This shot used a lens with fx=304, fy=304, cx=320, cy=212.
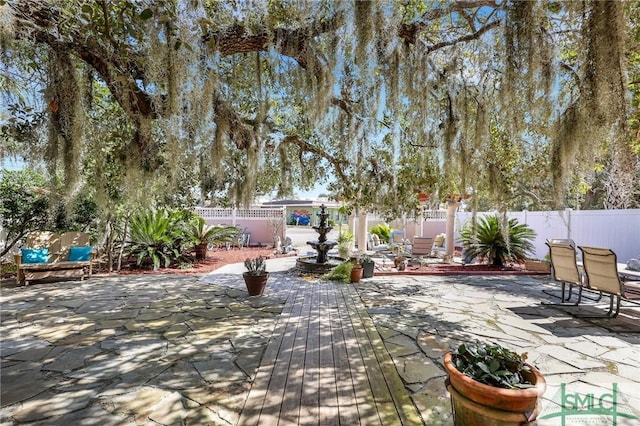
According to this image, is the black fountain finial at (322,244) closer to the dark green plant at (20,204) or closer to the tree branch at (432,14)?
the tree branch at (432,14)

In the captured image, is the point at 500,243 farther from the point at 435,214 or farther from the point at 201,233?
the point at 201,233

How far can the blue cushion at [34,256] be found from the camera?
579 cm

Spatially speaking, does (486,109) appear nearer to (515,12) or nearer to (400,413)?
(515,12)

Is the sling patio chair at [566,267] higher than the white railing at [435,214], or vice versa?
the white railing at [435,214]

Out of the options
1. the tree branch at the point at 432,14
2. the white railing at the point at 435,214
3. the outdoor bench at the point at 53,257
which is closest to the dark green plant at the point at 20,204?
the outdoor bench at the point at 53,257

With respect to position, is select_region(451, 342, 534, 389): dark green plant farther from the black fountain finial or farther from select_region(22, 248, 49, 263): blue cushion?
select_region(22, 248, 49, 263): blue cushion

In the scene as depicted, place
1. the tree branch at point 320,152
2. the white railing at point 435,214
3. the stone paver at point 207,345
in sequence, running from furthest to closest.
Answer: the white railing at point 435,214 → the tree branch at point 320,152 → the stone paver at point 207,345

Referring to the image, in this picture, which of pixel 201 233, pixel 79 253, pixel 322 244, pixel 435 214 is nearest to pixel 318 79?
pixel 322 244

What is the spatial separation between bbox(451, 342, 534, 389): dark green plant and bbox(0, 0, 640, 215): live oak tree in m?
1.85

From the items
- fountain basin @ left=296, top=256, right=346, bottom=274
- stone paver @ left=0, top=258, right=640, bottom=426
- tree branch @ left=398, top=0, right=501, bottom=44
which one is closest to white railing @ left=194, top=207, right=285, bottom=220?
fountain basin @ left=296, top=256, right=346, bottom=274

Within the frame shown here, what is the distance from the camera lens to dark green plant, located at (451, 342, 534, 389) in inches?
63.1

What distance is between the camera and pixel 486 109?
3.77 meters

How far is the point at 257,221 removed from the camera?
507 inches

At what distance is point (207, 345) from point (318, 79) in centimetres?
311
